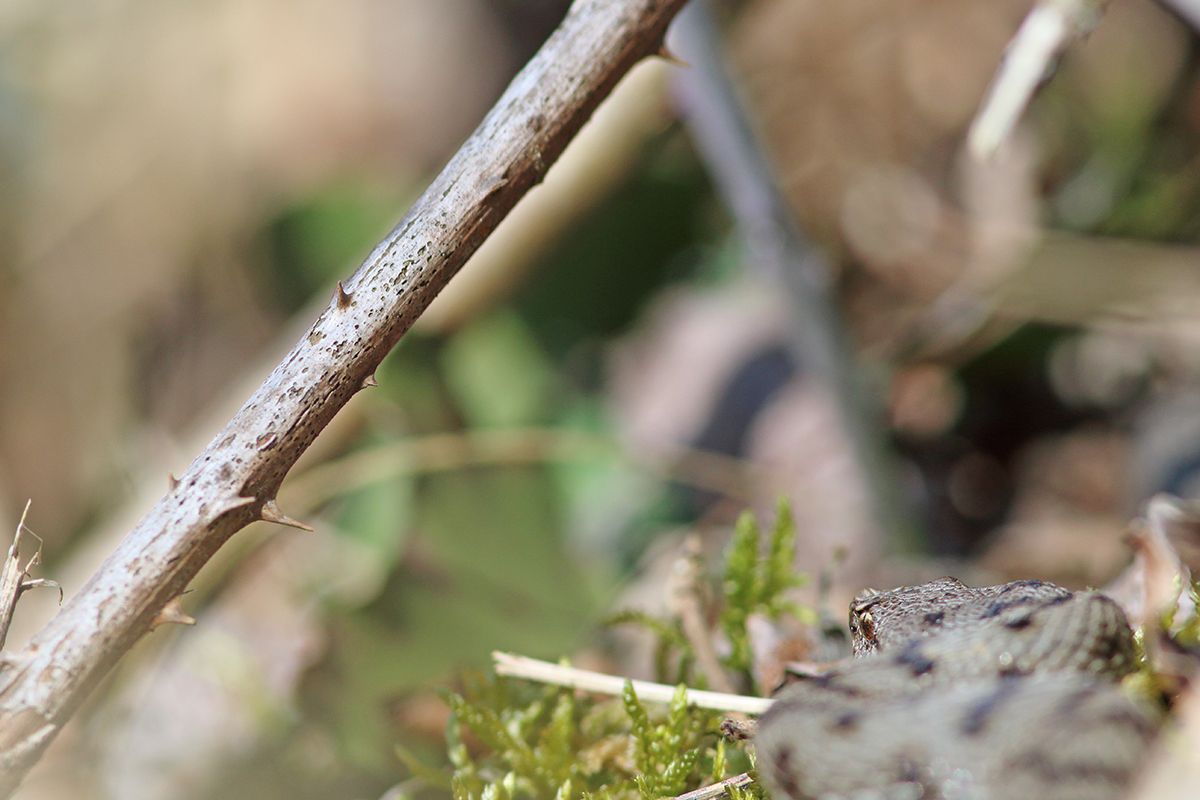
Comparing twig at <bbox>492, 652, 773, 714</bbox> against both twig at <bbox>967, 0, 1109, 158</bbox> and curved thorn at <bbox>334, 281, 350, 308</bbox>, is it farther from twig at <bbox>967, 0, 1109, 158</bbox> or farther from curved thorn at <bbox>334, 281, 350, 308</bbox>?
twig at <bbox>967, 0, 1109, 158</bbox>

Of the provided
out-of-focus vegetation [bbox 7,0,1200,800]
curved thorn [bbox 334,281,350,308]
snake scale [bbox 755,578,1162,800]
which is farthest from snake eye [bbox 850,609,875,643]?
curved thorn [bbox 334,281,350,308]

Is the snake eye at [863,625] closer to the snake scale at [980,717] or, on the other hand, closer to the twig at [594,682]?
the snake scale at [980,717]

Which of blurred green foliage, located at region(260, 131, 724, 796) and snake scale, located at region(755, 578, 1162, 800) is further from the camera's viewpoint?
blurred green foliage, located at region(260, 131, 724, 796)

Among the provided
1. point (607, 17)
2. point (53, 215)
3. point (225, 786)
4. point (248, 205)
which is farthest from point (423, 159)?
point (607, 17)

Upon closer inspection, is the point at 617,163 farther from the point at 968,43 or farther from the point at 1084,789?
the point at 1084,789

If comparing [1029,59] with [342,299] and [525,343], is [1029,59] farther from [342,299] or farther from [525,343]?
[525,343]

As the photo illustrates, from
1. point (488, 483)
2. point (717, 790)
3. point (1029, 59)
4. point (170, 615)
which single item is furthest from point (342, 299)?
point (488, 483)

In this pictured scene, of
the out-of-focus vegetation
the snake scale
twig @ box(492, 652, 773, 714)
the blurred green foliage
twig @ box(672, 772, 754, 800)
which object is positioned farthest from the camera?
the out-of-focus vegetation
